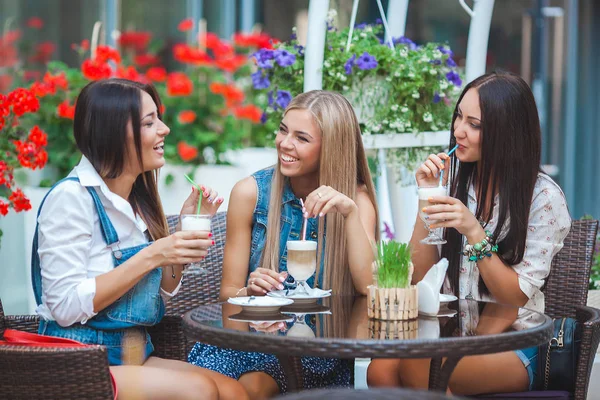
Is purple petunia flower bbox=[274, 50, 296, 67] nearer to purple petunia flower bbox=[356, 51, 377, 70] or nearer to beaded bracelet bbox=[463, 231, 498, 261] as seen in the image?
purple petunia flower bbox=[356, 51, 377, 70]

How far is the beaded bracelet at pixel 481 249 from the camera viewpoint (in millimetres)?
2584

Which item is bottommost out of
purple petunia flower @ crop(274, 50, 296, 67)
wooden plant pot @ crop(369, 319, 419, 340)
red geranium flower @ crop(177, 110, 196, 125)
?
wooden plant pot @ crop(369, 319, 419, 340)

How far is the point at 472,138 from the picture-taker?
2.72 meters

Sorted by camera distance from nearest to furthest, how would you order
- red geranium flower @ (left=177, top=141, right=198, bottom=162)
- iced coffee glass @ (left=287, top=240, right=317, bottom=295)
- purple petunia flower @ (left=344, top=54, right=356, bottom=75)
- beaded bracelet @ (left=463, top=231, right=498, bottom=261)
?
iced coffee glass @ (left=287, top=240, right=317, bottom=295) → beaded bracelet @ (left=463, top=231, right=498, bottom=261) → purple petunia flower @ (left=344, top=54, right=356, bottom=75) → red geranium flower @ (left=177, top=141, right=198, bottom=162)

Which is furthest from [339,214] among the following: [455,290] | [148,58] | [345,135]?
[148,58]

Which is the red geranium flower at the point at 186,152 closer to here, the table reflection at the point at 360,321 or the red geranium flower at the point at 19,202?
the red geranium flower at the point at 19,202

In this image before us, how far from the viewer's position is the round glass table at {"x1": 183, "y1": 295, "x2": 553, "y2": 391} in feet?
6.40

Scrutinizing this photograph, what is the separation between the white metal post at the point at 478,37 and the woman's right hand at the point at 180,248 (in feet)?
5.66

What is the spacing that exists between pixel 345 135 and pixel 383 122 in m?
0.67

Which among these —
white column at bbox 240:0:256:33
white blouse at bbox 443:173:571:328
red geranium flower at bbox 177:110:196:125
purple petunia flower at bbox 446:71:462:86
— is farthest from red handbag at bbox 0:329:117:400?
white column at bbox 240:0:256:33

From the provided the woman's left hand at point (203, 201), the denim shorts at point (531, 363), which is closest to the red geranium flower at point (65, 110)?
the woman's left hand at point (203, 201)

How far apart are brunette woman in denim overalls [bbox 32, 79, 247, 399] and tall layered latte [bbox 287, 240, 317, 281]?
233mm

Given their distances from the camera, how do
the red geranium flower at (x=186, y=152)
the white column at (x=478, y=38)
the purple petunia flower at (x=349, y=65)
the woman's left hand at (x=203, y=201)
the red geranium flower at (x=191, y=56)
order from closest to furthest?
1. the woman's left hand at (x=203, y=201)
2. the purple petunia flower at (x=349, y=65)
3. the white column at (x=478, y=38)
4. the red geranium flower at (x=186, y=152)
5. the red geranium flower at (x=191, y=56)

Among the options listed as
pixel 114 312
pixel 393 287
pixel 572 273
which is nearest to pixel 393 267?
pixel 393 287
